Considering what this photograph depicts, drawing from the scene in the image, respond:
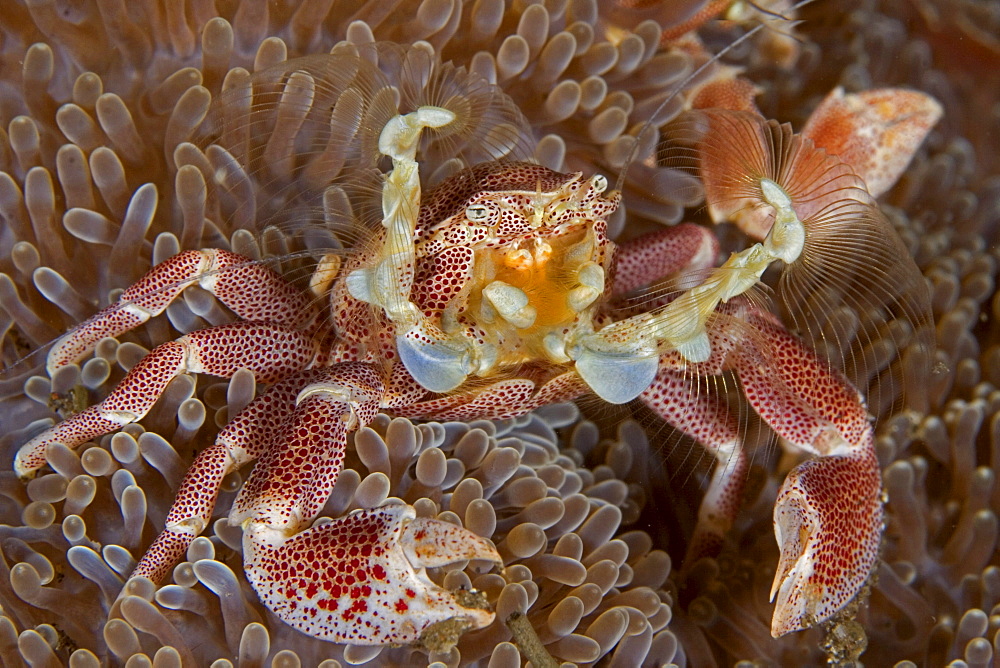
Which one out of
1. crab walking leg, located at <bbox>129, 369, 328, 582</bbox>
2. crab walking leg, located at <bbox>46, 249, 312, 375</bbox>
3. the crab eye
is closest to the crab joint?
the crab eye

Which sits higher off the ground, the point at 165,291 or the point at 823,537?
the point at 165,291

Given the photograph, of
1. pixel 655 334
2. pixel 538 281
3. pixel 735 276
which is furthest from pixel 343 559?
pixel 735 276

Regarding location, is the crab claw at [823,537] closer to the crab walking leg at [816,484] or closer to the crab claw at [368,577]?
the crab walking leg at [816,484]

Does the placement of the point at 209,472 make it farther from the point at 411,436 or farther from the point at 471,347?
the point at 471,347

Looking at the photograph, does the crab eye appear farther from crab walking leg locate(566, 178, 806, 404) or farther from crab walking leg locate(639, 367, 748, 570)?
crab walking leg locate(639, 367, 748, 570)

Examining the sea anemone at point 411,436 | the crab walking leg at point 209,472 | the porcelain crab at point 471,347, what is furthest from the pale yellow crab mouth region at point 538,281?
the crab walking leg at point 209,472

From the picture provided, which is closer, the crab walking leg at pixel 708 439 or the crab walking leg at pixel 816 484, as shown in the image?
the crab walking leg at pixel 816 484
